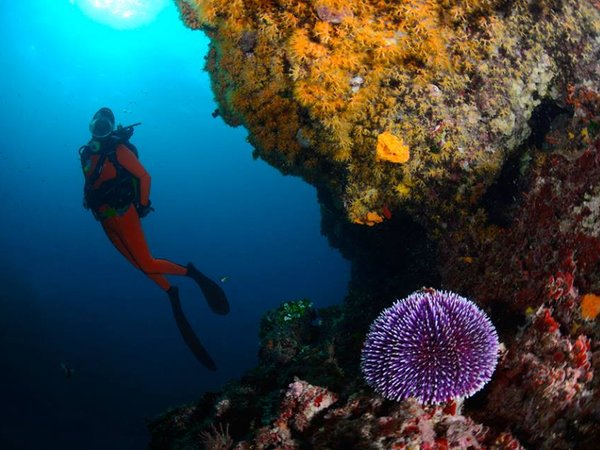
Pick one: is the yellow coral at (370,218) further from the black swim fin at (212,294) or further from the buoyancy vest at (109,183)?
the black swim fin at (212,294)

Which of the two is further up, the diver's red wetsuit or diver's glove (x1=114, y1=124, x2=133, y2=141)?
diver's glove (x1=114, y1=124, x2=133, y2=141)

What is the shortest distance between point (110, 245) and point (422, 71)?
67434 millimetres

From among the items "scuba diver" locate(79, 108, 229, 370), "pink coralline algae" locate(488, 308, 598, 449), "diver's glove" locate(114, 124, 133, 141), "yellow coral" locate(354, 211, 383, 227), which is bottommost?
"pink coralline algae" locate(488, 308, 598, 449)

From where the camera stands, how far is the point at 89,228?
205ft

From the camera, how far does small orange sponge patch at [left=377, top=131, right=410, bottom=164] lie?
434cm

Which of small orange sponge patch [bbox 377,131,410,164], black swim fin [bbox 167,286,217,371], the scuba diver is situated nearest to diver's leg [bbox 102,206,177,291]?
the scuba diver

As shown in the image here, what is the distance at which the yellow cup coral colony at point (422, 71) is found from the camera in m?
4.18

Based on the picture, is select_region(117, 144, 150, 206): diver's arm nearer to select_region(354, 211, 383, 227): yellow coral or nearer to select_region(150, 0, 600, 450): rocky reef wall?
select_region(150, 0, 600, 450): rocky reef wall

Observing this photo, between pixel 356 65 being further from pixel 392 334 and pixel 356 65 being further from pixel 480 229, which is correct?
pixel 392 334

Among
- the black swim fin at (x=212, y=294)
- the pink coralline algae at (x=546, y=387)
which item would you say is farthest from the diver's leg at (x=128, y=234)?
the pink coralline algae at (x=546, y=387)

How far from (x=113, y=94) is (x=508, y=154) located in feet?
260

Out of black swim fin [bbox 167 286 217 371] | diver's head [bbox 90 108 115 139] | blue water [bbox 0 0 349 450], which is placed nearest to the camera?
diver's head [bbox 90 108 115 139]

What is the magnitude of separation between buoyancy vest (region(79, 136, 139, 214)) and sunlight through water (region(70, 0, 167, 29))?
5342 cm

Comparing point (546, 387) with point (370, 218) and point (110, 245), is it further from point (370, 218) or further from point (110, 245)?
point (110, 245)
